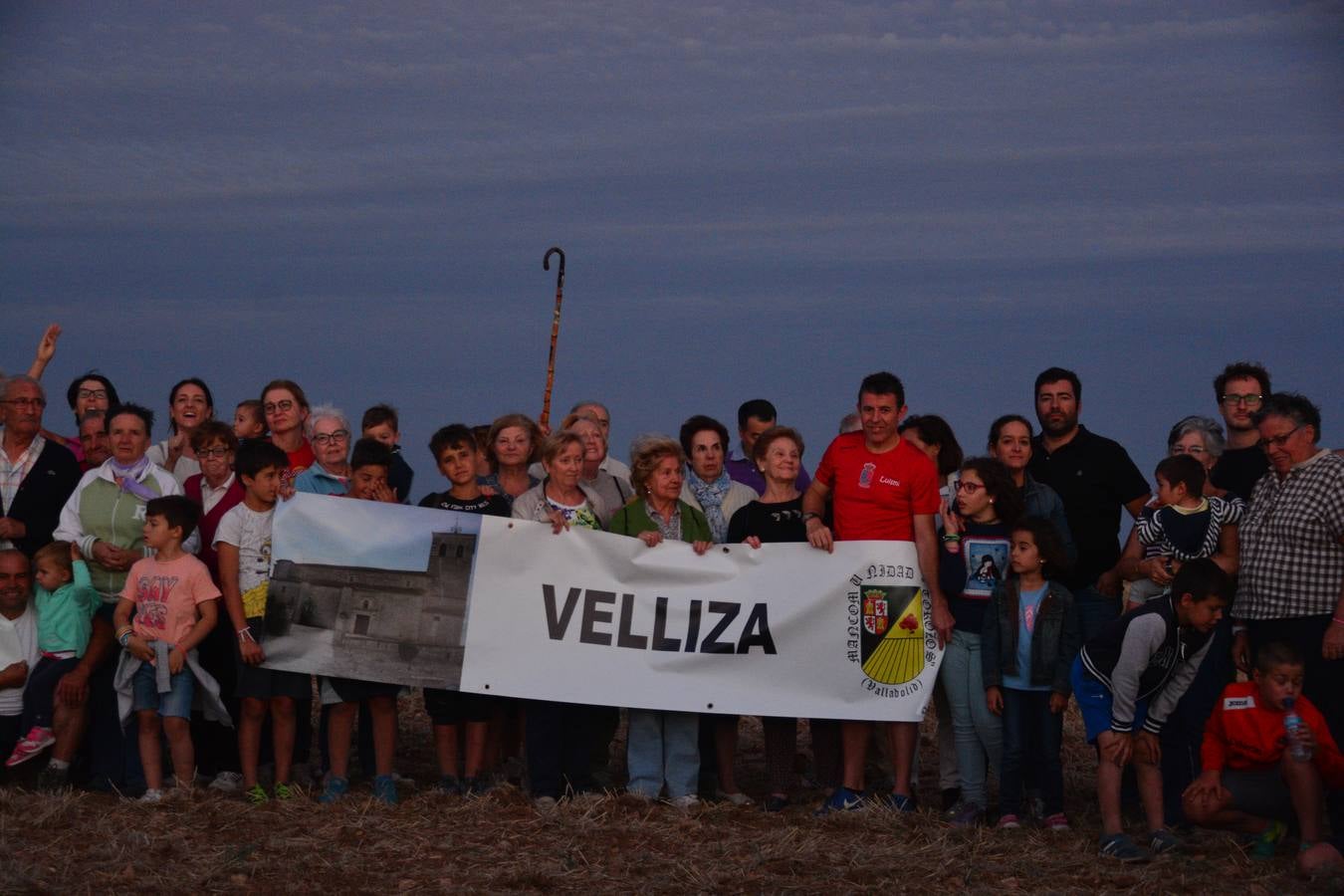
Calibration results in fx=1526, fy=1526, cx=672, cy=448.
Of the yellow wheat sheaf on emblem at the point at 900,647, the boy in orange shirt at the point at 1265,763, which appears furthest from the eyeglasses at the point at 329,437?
the boy in orange shirt at the point at 1265,763

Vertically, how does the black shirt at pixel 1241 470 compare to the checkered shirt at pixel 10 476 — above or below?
above

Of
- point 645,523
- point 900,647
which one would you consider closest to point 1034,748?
point 900,647

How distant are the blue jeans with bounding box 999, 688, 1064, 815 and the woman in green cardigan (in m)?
1.69

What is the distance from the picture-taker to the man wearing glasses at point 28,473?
912 cm

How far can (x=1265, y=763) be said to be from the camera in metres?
7.60

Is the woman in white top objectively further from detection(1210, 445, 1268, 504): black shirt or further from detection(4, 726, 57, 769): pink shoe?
detection(1210, 445, 1268, 504): black shirt

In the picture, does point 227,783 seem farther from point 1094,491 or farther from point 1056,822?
point 1094,491

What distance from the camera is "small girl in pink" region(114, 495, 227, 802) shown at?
331 inches

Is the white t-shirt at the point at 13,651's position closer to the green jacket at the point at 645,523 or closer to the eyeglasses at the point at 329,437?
the eyeglasses at the point at 329,437

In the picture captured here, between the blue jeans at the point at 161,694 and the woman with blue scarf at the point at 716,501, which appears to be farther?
the woman with blue scarf at the point at 716,501

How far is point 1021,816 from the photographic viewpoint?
8258mm

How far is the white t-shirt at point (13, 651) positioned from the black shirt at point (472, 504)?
8.15ft

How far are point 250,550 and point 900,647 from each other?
3.68 metres

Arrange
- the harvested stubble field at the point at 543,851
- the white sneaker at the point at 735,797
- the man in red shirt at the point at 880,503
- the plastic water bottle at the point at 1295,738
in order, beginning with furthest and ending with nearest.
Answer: the white sneaker at the point at 735,797, the man in red shirt at the point at 880,503, the plastic water bottle at the point at 1295,738, the harvested stubble field at the point at 543,851
